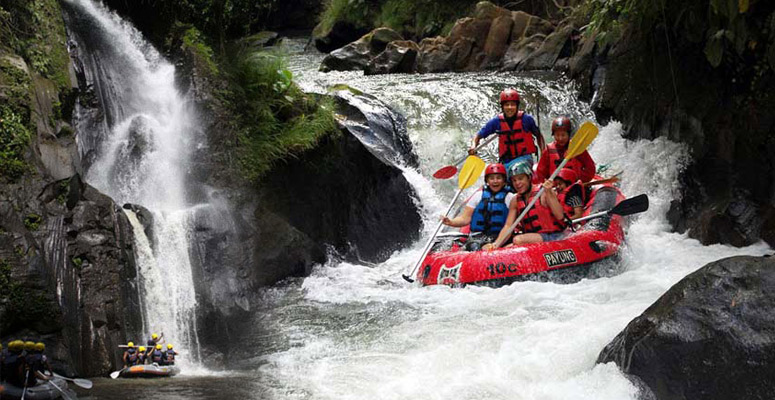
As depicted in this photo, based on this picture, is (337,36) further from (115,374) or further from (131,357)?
(115,374)

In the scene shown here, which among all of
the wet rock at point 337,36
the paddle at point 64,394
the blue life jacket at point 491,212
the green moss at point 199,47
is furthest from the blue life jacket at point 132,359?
the wet rock at point 337,36

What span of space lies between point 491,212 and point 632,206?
1.40m

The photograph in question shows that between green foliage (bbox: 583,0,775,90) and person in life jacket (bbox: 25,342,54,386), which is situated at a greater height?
green foliage (bbox: 583,0,775,90)

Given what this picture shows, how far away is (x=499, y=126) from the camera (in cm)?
959

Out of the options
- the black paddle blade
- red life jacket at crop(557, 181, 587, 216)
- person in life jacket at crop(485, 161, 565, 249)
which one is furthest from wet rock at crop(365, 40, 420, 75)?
the black paddle blade

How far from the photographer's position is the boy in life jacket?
816 centimetres

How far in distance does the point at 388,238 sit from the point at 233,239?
7.91 feet

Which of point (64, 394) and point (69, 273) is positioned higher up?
point (69, 273)

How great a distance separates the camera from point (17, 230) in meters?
5.32

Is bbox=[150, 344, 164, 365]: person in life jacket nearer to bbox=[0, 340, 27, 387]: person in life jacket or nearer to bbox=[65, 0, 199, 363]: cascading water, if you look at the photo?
bbox=[65, 0, 199, 363]: cascading water

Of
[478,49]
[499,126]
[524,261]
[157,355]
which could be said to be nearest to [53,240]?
[157,355]

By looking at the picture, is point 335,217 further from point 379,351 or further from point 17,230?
point 17,230

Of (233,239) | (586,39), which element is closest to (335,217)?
(233,239)

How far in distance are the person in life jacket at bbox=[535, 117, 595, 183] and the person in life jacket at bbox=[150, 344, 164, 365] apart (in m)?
5.16
